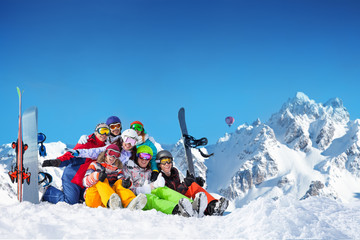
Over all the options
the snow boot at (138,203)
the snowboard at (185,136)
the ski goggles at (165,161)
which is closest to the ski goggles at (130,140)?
the ski goggles at (165,161)

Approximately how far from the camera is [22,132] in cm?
708

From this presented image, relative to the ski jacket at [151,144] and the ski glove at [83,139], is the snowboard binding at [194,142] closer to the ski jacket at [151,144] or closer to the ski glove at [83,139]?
the ski jacket at [151,144]

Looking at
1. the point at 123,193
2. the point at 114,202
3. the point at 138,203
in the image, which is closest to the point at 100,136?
the point at 123,193

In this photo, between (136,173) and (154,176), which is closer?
(154,176)

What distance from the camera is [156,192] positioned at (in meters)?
6.10

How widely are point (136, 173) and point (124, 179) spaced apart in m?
0.82

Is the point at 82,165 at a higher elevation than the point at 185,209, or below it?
higher

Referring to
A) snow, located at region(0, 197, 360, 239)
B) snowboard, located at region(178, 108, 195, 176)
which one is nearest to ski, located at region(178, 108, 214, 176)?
snowboard, located at region(178, 108, 195, 176)

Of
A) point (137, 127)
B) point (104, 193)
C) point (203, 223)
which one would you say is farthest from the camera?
point (137, 127)

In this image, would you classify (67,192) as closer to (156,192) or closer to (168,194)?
(156,192)

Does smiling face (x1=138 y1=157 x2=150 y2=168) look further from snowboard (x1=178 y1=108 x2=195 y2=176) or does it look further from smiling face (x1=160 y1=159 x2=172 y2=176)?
snowboard (x1=178 y1=108 x2=195 y2=176)

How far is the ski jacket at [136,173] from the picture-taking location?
6738 mm

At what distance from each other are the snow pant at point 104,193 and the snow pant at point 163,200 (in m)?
0.33

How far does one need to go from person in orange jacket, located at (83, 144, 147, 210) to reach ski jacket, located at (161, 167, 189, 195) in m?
0.92
